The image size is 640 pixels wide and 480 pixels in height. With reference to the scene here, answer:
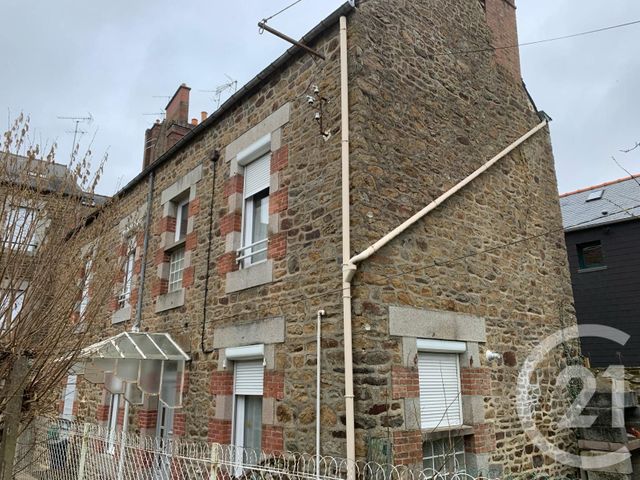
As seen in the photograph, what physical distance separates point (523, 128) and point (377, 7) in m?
3.77

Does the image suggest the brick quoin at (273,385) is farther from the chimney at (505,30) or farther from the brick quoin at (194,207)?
the chimney at (505,30)

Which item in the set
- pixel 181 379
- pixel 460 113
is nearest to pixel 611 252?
pixel 460 113

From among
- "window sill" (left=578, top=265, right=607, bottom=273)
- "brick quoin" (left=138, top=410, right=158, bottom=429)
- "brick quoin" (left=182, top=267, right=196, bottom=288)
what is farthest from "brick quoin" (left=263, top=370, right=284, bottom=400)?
"window sill" (left=578, top=265, right=607, bottom=273)

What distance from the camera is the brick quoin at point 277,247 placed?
6578 millimetres

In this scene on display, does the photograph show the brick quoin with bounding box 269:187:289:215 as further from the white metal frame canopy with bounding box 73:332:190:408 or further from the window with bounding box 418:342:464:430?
the white metal frame canopy with bounding box 73:332:190:408

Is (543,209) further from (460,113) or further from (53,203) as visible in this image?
(53,203)

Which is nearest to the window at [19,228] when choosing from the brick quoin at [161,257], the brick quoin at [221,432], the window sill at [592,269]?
the brick quoin at [221,432]

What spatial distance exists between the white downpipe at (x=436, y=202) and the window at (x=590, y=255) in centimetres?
654

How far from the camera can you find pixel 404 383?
5.59 meters

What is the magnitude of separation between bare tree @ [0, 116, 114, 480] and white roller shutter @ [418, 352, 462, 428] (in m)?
3.73

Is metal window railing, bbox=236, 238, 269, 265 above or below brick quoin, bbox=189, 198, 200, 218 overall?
below

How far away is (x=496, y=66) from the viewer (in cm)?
879

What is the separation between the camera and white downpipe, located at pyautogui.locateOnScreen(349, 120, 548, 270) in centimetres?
545

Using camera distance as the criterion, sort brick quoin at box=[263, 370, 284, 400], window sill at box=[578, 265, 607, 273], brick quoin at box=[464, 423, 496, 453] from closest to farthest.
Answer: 1. brick quoin at box=[263, 370, 284, 400]
2. brick quoin at box=[464, 423, 496, 453]
3. window sill at box=[578, 265, 607, 273]
